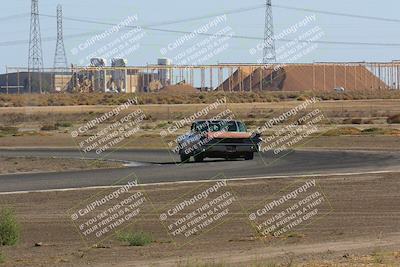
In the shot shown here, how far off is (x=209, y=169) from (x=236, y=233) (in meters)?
14.3

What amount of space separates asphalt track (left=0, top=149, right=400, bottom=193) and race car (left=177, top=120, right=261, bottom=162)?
0.42 meters

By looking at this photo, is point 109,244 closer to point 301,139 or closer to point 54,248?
point 54,248

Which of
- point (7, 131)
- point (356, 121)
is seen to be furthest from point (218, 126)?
point (356, 121)

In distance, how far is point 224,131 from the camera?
3503cm

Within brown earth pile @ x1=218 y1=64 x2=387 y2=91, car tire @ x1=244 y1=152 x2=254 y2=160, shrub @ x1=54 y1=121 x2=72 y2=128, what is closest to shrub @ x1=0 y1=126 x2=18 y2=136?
shrub @ x1=54 y1=121 x2=72 y2=128

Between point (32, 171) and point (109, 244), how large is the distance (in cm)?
1827

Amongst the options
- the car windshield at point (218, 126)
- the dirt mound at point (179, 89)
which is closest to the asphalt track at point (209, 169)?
the car windshield at point (218, 126)

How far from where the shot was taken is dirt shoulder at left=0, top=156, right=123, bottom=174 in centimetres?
3447

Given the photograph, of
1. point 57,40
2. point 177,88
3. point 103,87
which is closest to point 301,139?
point 57,40

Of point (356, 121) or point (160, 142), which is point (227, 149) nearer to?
point (160, 142)

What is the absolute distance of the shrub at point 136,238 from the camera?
→ 1580cm

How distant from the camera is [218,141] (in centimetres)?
3491

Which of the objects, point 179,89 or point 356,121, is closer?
point 356,121

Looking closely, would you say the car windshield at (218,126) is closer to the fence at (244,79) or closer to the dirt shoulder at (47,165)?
the dirt shoulder at (47,165)
